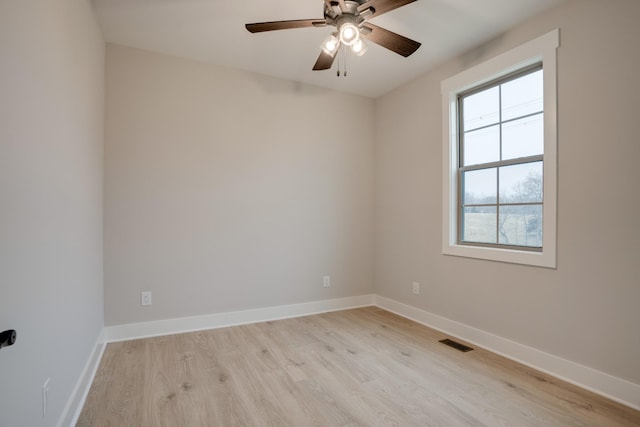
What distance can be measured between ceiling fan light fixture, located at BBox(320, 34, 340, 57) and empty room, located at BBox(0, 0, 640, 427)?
2cm

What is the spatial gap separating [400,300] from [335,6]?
300 cm

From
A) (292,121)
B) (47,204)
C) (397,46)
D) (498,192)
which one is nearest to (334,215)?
(292,121)

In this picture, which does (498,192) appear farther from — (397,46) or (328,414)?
(328,414)

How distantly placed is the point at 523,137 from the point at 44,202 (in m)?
3.16

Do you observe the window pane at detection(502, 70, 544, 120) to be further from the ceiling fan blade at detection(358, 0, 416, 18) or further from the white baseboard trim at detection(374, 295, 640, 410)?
the white baseboard trim at detection(374, 295, 640, 410)

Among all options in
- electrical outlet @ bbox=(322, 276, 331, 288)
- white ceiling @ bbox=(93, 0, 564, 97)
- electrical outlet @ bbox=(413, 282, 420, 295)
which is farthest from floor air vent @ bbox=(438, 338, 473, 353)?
white ceiling @ bbox=(93, 0, 564, 97)

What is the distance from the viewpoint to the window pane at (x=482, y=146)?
2824 millimetres

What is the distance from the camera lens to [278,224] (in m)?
3.55

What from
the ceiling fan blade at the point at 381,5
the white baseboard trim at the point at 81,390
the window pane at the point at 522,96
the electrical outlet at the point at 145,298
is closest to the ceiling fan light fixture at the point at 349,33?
the ceiling fan blade at the point at 381,5

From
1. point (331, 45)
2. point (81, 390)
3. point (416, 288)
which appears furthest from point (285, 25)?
point (416, 288)

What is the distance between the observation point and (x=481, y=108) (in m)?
2.97

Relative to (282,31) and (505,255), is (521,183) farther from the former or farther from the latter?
(282,31)

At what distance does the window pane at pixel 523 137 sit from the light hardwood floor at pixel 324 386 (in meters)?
1.67

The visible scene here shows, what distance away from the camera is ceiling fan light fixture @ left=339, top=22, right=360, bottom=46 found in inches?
74.2
